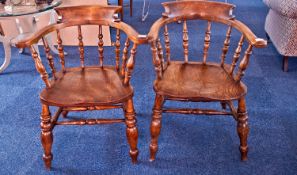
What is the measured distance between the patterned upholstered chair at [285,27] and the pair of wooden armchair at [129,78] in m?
0.94

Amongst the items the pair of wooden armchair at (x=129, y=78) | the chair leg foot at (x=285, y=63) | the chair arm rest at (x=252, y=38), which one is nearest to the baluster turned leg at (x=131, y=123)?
the pair of wooden armchair at (x=129, y=78)

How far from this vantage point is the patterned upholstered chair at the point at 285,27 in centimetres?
244

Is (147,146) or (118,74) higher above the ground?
(118,74)

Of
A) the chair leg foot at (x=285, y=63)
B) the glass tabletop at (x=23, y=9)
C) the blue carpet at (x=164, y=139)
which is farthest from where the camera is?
the chair leg foot at (x=285, y=63)

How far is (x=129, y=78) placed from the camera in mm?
1574

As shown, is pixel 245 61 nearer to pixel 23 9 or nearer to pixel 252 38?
pixel 252 38

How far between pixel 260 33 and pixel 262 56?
2.14 feet

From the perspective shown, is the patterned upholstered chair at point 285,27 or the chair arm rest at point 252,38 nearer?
the chair arm rest at point 252,38

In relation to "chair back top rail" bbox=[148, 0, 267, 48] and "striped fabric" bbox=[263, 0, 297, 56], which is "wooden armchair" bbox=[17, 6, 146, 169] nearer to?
"chair back top rail" bbox=[148, 0, 267, 48]

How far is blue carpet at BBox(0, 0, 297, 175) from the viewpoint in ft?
5.72

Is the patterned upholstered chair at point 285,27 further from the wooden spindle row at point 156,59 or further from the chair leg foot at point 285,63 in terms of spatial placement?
the wooden spindle row at point 156,59

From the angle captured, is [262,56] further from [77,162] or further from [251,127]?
[77,162]

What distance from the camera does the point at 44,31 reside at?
61.9 inches

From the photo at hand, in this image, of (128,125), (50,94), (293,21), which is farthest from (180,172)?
(293,21)
